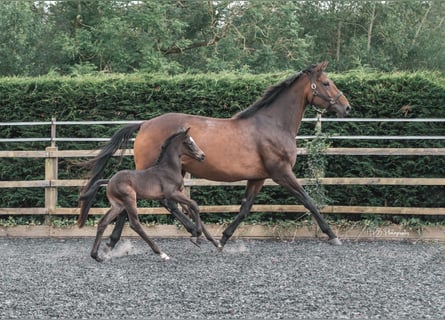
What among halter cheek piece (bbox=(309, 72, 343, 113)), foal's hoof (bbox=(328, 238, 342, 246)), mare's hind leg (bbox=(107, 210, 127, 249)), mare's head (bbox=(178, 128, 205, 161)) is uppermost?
halter cheek piece (bbox=(309, 72, 343, 113))

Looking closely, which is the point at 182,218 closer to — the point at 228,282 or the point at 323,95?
the point at 228,282

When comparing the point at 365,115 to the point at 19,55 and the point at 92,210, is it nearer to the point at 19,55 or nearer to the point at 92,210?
the point at 92,210

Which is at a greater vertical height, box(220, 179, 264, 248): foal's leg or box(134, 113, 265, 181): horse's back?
box(134, 113, 265, 181): horse's back

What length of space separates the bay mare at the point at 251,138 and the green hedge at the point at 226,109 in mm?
1201

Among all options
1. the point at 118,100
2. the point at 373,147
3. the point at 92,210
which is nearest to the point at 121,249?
the point at 92,210

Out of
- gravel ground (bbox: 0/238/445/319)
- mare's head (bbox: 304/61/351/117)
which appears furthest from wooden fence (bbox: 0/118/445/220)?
mare's head (bbox: 304/61/351/117)

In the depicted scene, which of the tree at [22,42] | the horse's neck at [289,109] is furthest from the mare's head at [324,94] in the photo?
the tree at [22,42]

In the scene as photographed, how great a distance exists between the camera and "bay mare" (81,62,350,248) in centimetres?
725

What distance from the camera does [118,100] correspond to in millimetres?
8852

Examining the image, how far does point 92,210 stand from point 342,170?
3.45 m

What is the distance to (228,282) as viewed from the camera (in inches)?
216

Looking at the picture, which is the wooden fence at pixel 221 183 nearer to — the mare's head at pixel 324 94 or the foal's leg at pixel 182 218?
the mare's head at pixel 324 94

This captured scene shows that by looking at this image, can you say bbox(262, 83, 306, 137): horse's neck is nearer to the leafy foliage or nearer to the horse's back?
the horse's back

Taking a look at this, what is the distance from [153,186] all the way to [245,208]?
130 cm
